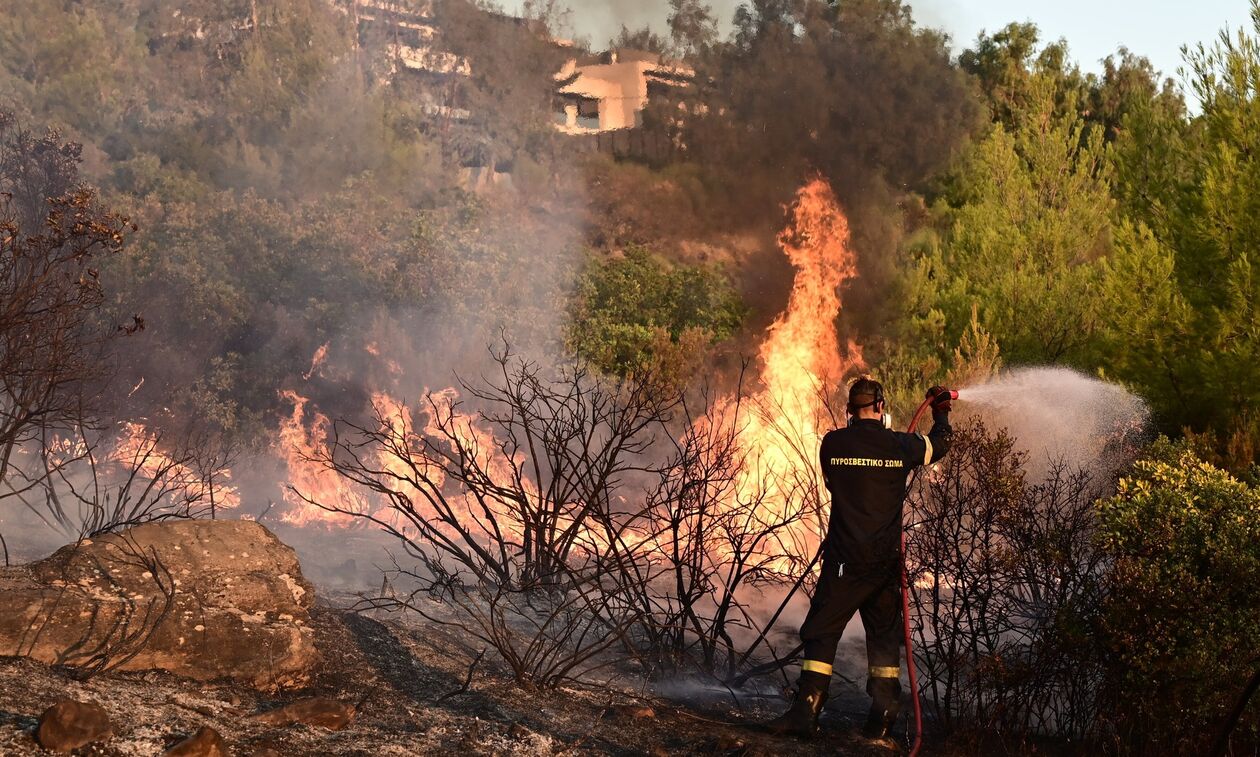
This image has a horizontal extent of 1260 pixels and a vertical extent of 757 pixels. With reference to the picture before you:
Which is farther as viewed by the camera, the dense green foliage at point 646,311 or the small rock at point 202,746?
the dense green foliage at point 646,311

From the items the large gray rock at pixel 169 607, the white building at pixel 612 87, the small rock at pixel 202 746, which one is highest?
the white building at pixel 612 87

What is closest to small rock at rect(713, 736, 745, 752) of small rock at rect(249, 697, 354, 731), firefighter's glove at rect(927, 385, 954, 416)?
small rock at rect(249, 697, 354, 731)

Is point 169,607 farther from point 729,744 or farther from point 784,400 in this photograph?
point 784,400

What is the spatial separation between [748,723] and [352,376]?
50.8 feet

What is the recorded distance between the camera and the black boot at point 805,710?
595 cm

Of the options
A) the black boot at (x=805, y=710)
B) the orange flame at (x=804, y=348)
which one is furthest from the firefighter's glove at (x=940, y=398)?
the orange flame at (x=804, y=348)

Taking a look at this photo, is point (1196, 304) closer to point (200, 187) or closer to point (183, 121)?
point (200, 187)

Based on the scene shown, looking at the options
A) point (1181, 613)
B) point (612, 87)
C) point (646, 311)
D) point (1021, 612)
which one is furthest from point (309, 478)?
point (612, 87)

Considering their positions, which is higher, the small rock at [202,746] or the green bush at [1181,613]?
the green bush at [1181,613]

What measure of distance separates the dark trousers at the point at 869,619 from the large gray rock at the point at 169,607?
2598 millimetres

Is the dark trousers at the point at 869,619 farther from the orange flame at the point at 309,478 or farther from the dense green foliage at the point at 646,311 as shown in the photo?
the dense green foliage at the point at 646,311

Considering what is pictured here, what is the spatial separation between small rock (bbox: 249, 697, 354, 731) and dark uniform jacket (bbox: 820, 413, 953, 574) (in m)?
2.52

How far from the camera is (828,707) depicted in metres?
7.62

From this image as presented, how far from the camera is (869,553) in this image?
6082 millimetres
